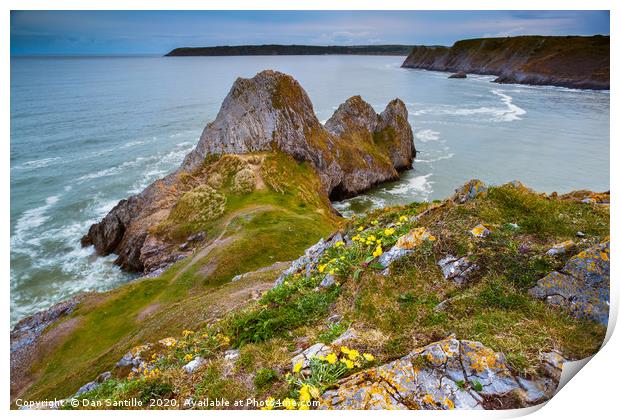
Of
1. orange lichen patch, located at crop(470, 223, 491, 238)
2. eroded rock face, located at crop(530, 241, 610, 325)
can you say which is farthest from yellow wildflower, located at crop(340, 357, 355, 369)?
orange lichen patch, located at crop(470, 223, 491, 238)

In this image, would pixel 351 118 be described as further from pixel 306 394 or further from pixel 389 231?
pixel 306 394

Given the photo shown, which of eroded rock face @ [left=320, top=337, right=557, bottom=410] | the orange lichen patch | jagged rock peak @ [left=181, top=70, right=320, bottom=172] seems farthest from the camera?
jagged rock peak @ [left=181, top=70, right=320, bottom=172]

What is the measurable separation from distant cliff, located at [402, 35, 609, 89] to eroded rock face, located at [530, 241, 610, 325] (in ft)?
21.3

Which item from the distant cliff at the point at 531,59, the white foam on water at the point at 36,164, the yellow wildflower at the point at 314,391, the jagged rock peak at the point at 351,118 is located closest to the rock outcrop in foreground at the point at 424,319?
the yellow wildflower at the point at 314,391

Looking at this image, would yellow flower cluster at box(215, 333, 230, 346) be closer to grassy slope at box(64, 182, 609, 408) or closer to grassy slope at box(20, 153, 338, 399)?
grassy slope at box(64, 182, 609, 408)

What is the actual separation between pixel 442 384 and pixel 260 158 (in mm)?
31378

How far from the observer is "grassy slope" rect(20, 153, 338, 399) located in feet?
47.1

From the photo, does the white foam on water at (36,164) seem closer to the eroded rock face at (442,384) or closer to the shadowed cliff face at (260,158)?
the shadowed cliff face at (260,158)

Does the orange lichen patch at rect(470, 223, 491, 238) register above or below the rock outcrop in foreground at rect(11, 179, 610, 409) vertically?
above

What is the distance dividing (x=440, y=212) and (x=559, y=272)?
8.95ft

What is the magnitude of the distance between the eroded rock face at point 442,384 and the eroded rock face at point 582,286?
1.44 m

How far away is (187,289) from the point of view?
19438mm
